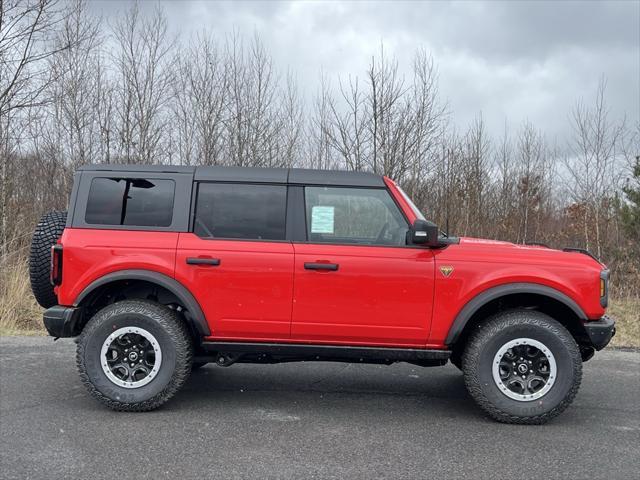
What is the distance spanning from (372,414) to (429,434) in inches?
21.9

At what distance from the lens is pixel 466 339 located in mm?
4441

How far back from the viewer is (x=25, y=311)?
341 inches

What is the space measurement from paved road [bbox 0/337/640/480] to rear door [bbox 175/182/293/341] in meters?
0.73

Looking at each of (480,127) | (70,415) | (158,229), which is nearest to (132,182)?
(158,229)

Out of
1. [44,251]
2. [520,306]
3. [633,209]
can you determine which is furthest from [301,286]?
[633,209]

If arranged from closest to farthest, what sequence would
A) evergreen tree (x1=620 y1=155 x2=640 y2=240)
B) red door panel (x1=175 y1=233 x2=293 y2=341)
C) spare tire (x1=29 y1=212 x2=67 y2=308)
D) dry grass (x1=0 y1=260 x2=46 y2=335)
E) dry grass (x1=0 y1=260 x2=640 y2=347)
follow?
red door panel (x1=175 y1=233 x2=293 y2=341), spare tire (x1=29 y1=212 x2=67 y2=308), dry grass (x1=0 y1=260 x2=640 y2=347), dry grass (x1=0 y1=260 x2=46 y2=335), evergreen tree (x1=620 y1=155 x2=640 y2=240)

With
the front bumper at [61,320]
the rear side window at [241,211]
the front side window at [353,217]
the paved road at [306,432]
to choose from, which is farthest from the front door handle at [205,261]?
the paved road at [306,432]

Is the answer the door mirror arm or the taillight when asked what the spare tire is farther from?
the door mirror arm

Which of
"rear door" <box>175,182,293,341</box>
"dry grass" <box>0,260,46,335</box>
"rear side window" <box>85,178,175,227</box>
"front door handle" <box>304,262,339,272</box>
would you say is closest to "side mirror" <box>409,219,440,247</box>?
"front door handle" <box>304,262,339,272</box>

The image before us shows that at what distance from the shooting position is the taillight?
4.29 metres

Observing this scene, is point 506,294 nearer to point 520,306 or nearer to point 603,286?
point 520,306

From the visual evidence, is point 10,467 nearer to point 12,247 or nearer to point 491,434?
point 491,434

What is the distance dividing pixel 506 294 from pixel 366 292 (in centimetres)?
107

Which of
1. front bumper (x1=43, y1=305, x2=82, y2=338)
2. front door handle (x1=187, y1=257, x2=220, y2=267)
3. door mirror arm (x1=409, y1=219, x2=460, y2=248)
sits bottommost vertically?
front bumper (x1=43, y1=305, x2=82, y2=338)
